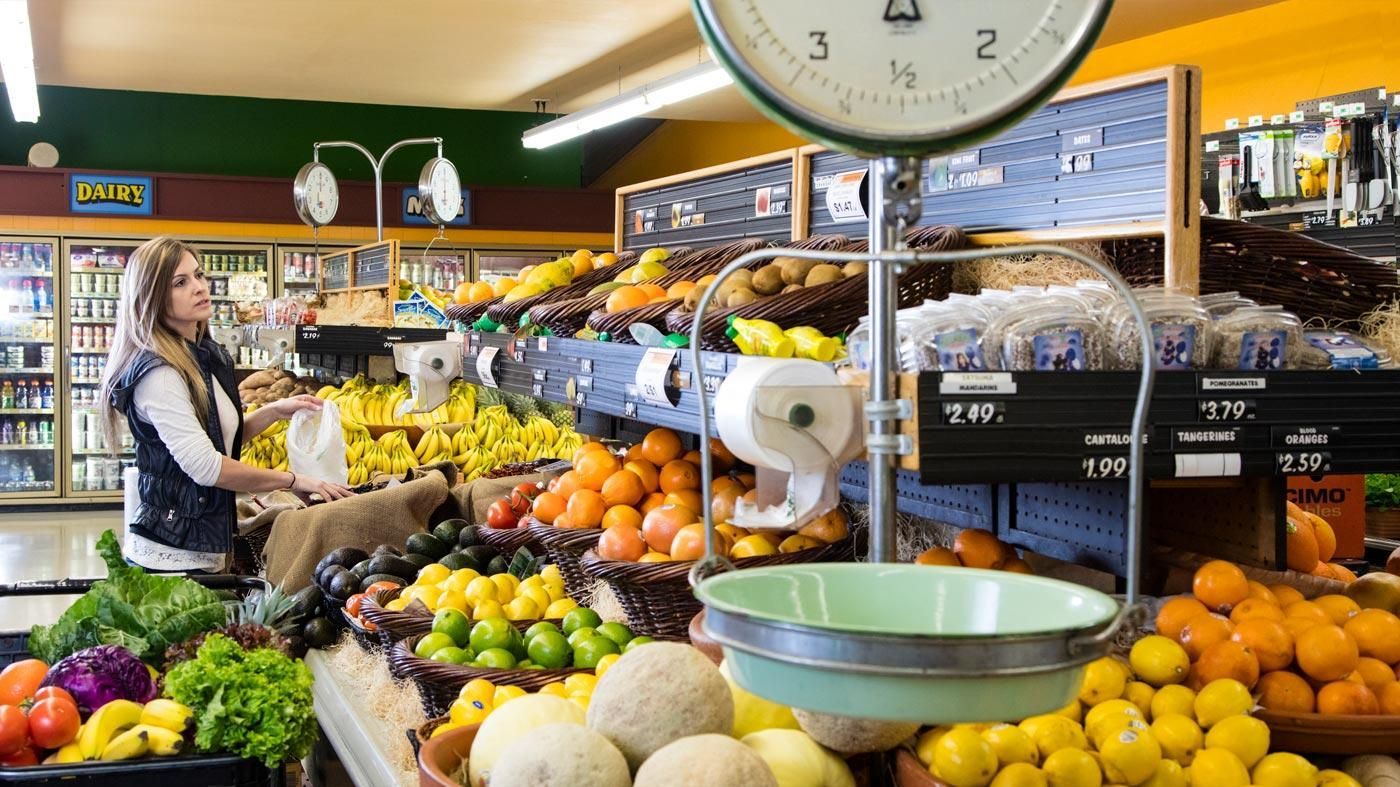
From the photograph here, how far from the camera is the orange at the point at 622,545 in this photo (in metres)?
2.47

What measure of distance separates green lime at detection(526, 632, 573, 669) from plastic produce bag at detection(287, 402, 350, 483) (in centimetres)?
226

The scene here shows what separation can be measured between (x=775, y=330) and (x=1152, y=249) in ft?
2.18

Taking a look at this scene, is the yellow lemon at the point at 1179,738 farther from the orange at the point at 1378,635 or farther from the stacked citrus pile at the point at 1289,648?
the orange at the point at 1378,635

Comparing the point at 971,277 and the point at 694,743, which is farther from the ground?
the point at 971,277

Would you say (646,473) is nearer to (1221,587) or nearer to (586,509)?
(586,509)

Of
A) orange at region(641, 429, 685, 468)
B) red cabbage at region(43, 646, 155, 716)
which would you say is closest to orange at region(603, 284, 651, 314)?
orange at region(641, 429, 685, 468)

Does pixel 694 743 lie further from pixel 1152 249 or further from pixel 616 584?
pixel 1152 249

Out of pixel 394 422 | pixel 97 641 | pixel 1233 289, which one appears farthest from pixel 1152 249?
pixel 394 422

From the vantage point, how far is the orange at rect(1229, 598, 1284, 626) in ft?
5.82

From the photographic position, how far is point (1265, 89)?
738cm

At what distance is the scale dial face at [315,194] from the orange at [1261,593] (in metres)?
9.04

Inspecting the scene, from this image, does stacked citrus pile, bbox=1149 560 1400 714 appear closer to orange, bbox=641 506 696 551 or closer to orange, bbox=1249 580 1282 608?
orange, bbox=1249 580 1282 608

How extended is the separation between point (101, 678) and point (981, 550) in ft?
4.88

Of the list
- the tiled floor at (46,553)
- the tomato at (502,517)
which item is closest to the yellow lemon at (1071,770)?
the tomato at (502,517)
